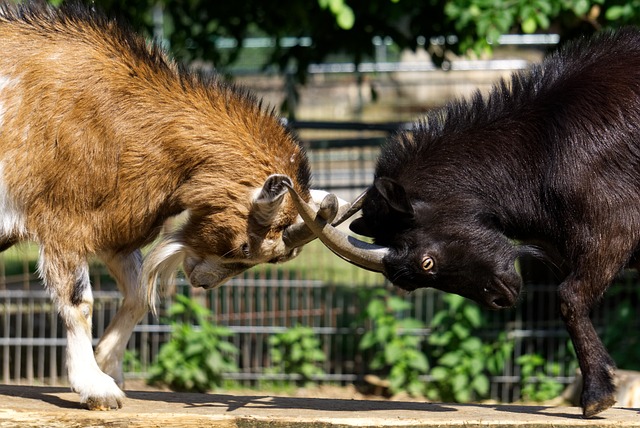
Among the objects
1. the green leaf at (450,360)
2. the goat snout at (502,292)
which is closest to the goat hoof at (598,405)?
the goat snout at (502,292)

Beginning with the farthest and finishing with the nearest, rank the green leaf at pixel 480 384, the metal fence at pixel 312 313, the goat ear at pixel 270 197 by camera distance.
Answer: the metal fence at pixel 312 313
the green leaf at pixel 480 384
the goat ear at pixel 270 197

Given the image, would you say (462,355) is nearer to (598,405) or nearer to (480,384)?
(480,384)

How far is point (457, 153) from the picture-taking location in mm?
5340

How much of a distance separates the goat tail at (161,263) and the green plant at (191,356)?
11.2ft

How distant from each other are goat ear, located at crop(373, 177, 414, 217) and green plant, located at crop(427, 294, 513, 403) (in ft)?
13.1

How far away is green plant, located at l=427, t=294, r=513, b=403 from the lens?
29.5 feet

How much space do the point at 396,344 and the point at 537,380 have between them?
129cm

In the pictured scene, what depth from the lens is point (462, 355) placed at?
9.11 meters

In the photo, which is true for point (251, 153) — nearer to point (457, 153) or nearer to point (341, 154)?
point (457, 153)

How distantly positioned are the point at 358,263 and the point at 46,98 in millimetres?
1798

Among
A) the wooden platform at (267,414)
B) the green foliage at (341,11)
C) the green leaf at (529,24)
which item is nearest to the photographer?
the wooden platform at (267,414)

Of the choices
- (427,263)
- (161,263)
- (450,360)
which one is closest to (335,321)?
(450,360)

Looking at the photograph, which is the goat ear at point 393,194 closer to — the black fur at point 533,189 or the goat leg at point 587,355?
the black fur at point 533,189

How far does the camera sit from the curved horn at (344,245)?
16.7 feet
